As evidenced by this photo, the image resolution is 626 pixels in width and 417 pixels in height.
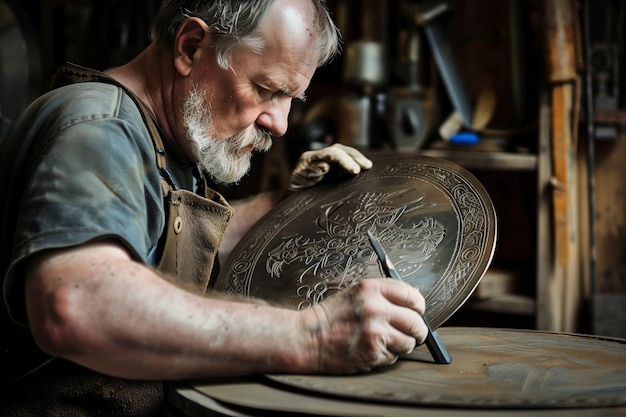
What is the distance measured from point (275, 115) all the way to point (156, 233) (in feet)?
1.54

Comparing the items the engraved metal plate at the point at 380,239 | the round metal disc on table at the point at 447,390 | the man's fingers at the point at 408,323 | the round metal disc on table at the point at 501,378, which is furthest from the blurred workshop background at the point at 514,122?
the man's fingers at the point at 408,323

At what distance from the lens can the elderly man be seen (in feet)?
4.35

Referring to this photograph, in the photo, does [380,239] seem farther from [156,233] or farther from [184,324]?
[184,324]

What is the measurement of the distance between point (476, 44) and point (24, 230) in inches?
122

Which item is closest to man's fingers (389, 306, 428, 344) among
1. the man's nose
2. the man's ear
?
the man's nose

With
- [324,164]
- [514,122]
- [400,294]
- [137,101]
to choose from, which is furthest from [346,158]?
[514,122]

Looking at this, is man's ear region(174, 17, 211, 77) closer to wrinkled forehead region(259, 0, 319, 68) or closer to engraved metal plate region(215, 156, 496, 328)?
wrinkled forehead region(259, 0, 319, 68)

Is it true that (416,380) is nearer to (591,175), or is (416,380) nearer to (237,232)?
(237,232)

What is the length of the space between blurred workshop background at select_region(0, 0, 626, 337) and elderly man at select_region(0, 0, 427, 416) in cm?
Answer: 155

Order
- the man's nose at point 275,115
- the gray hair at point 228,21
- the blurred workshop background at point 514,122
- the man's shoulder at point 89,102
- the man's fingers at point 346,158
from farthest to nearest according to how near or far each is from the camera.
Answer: the blurred workshop background at point 514,122 < the man's fingers at point 346,158 < the man's nose at point 275,115 < the gray hair at point 228,21 < the man's shoulder at point 89,102

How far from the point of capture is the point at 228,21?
1.78 m

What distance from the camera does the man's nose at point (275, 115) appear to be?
192 centimetres

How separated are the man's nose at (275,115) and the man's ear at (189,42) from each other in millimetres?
203

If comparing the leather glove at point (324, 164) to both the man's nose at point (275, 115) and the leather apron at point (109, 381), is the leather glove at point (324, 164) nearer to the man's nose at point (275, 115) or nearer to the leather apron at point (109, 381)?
the man's nose at point (275, 115)
